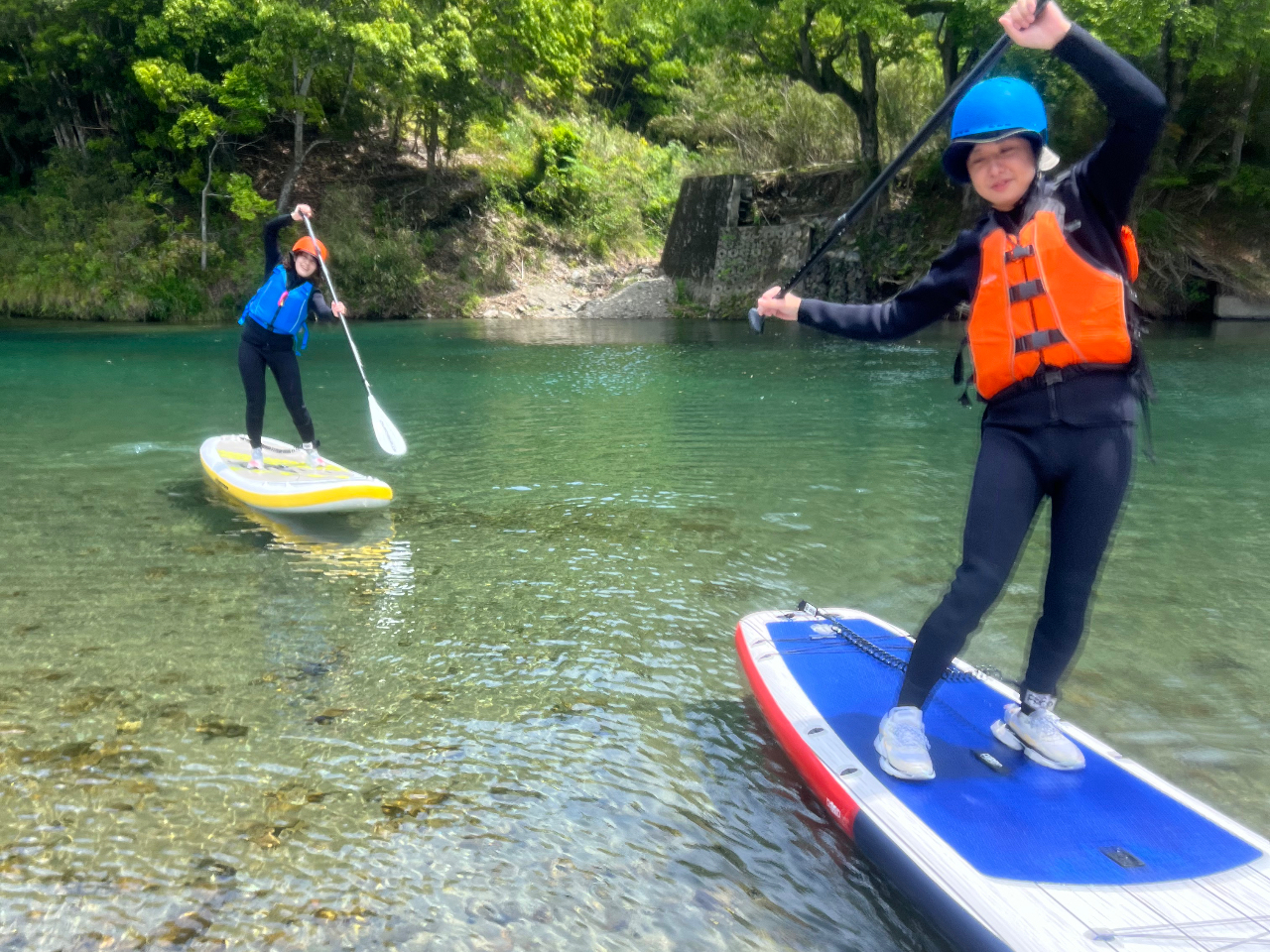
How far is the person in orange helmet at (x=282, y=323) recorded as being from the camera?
681cm

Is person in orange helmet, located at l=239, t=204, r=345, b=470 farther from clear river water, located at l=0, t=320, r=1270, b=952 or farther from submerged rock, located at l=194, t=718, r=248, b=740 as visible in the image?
submerged rock, located at l=194, t=718, r=248, b=740

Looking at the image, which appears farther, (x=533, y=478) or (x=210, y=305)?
(x=210, y=305)

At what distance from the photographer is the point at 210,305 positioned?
2838 cm

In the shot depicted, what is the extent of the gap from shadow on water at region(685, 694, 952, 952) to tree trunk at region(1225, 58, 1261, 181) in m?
22.8

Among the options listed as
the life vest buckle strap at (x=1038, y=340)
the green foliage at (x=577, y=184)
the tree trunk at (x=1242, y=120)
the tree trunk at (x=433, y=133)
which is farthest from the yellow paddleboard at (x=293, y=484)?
the green foliage at (x=577, y=184)

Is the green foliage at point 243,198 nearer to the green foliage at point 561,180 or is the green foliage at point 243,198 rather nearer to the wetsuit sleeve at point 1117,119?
the green foliage at point 561,180

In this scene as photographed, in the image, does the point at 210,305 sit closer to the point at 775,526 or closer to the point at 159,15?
the point at 159,15

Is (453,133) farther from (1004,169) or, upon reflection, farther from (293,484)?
(1004,169)


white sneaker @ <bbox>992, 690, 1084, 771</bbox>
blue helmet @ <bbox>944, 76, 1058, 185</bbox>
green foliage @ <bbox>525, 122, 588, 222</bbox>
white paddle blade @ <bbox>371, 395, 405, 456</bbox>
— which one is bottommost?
white sneaker @ <bbox>992, 690, 1084, 771</bbox>

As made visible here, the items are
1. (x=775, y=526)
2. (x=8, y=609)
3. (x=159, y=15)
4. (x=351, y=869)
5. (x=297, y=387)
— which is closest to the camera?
(x=351, y=869)

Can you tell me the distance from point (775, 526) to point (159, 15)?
28079 millimetres

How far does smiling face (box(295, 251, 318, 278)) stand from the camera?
671 cm

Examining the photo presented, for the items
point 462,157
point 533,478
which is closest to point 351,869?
point 533,478

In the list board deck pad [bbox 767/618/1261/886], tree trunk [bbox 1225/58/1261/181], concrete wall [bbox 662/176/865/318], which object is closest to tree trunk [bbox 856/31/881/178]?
concrete wall [bbox 662/176/865/318]
